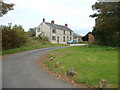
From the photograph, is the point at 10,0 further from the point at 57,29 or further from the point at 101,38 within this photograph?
the point at 57,29

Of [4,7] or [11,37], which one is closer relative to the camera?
[4,7]

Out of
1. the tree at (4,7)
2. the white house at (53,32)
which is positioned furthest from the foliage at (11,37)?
the white house at (53,32)

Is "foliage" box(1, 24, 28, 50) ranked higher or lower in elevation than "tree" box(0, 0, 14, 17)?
lower

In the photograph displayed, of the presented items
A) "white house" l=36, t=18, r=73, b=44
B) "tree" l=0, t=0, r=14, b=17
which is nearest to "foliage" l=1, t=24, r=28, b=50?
"tree" l=0, t=0, r=14, b=17

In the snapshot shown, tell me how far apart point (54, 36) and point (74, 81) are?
43319mm

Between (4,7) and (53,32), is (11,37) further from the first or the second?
(53,32)

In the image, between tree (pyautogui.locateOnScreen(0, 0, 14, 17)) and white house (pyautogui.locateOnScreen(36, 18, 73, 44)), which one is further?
white house (pyautogui.locateOnScreen(36, 18, 73, 44))

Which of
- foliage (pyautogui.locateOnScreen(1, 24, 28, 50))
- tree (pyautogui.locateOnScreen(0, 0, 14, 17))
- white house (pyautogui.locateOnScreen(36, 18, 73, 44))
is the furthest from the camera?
white house (pyautogui.locateOnScreen(36, 18, 73, 44))

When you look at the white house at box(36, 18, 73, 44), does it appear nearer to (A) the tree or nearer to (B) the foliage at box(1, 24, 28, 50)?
(B) the foliage at box(1, 24, 28, 50)

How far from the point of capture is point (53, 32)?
50812mm

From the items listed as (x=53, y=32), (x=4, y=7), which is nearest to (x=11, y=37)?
(x=4, y=7)

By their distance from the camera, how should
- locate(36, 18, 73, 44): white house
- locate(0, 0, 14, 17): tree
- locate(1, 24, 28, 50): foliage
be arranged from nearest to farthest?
locate(0, 0, 14, 17): tree, locate(1, 24, 28, 50): foliage, locate(36, 18, 73, 44): white house

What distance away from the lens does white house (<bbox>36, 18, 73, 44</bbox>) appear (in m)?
49.5

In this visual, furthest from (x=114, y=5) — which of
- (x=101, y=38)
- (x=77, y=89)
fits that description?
(x=77, y=89)
